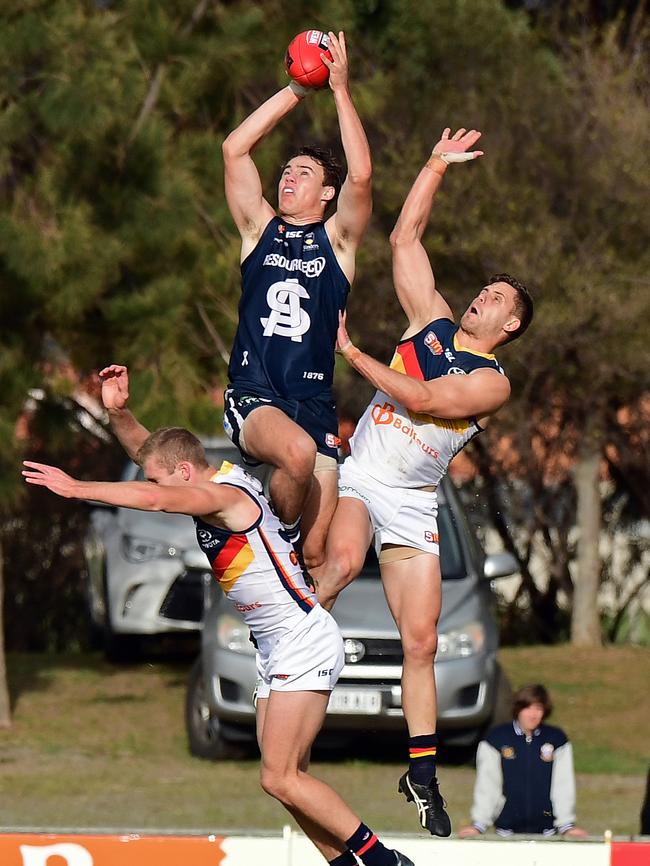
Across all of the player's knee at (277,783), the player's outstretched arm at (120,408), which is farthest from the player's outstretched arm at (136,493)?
the player's knee at (277,783)

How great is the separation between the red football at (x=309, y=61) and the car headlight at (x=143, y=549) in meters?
8.50

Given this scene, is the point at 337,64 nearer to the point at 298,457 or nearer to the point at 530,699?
the point at 298,457

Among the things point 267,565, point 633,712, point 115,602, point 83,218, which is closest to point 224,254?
point 83,218

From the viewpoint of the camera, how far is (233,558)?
23.1 ft

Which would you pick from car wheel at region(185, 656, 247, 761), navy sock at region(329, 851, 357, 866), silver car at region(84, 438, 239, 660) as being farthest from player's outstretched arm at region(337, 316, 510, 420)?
silver car at region(84, 438, 239, 660)

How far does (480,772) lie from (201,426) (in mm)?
4187

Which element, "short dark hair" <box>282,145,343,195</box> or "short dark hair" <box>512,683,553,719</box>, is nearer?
"short dark hair" <box>282,145,343,195</box>

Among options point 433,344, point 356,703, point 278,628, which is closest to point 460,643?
point 356,703

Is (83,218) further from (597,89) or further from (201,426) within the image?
(597,89)

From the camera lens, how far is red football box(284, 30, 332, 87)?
718cm

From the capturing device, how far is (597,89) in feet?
49.8

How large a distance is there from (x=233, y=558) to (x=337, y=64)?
2.10 metres

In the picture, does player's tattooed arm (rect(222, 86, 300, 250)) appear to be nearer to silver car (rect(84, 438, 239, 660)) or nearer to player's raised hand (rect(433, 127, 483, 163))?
player's raised hand (rect(433, 127, 483, 163))

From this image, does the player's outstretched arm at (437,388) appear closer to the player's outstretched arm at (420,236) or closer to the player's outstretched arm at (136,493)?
the player's outstretched arm at (420,236)
